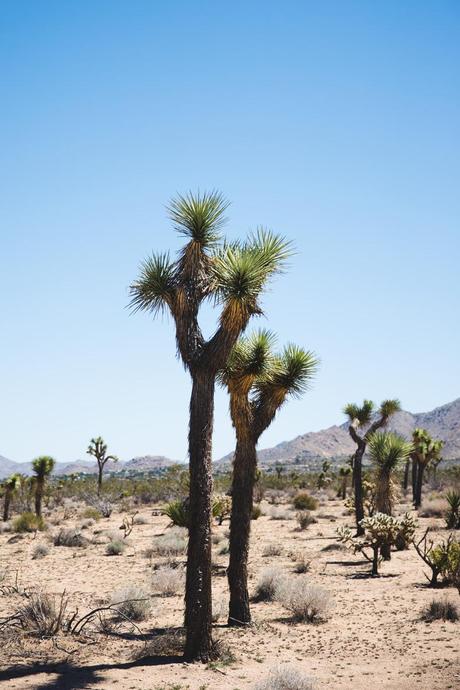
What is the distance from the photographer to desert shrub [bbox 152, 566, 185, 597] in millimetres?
14836

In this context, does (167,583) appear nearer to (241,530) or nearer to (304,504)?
(241,530)

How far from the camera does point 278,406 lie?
12141mm

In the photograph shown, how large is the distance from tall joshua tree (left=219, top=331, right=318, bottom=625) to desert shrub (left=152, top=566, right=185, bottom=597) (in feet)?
11.8

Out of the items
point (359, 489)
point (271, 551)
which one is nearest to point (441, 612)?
point (271, 551)

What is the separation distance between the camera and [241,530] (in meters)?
11.7

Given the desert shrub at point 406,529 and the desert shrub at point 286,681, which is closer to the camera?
the desert shrub at point 286,681

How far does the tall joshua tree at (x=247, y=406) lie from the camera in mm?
11562

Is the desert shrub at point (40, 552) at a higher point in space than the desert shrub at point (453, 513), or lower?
lower

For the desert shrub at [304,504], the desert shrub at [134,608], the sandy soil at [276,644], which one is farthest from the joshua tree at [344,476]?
the desert shrub at [134,608]

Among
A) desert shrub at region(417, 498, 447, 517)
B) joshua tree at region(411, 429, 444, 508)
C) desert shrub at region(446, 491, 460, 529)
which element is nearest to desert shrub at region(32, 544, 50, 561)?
desert shrub at region(446, 491, 460, 529)

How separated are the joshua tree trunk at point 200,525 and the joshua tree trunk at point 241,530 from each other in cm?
212

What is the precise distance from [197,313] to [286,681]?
515 cm

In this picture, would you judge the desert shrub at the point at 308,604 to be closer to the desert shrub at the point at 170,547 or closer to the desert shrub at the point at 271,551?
the desert shrub at the point at 271,551

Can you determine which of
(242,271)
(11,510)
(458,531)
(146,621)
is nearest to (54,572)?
(146,621)
